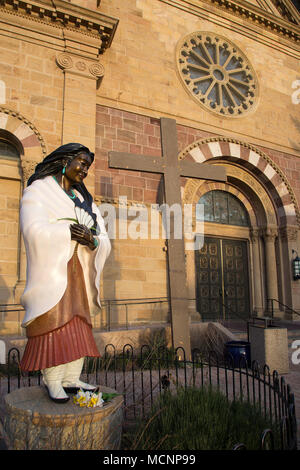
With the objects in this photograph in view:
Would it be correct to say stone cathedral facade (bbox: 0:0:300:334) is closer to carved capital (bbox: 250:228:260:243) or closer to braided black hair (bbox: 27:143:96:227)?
carved capital (bbox: 250:228:260:243)

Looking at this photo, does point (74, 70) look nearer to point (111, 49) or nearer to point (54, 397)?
point (111, 49)

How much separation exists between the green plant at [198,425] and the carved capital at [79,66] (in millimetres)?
8954

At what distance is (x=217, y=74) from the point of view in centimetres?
1396

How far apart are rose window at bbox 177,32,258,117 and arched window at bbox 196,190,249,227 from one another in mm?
3054

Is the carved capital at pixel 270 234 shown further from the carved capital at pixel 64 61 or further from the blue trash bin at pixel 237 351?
the carved capital at pixel 64 61

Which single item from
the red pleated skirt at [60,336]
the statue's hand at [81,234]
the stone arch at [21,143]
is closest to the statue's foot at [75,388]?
the red pleated skirt at [60,336]

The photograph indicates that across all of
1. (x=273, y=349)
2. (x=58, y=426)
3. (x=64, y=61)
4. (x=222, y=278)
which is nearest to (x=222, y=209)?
(x=222, y=278)

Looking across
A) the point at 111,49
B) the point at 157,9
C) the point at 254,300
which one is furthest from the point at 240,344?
the point at 157,9

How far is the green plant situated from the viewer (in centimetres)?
306

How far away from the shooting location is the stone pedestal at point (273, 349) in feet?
24.2

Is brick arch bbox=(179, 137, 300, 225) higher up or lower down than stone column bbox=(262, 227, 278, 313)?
higher up

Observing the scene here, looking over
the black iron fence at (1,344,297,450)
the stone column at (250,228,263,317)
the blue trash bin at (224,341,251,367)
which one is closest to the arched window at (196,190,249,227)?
the stone column at (250,228,263,317)
